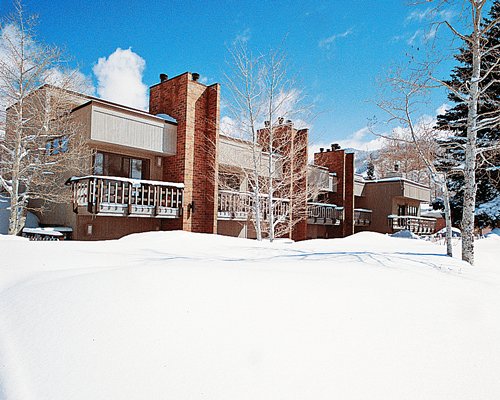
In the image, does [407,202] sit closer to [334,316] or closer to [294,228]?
[294,228]

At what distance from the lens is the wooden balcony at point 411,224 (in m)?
25.1

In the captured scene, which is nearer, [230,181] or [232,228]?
[232,228]

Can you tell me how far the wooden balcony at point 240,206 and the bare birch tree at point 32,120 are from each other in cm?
562

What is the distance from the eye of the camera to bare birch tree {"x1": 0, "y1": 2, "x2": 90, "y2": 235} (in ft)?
37.7

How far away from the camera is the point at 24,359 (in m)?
2.50

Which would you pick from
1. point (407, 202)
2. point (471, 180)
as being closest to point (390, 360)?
point (471, 180)

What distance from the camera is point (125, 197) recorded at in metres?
11.6

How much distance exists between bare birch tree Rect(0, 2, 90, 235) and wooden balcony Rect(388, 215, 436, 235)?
841 inches

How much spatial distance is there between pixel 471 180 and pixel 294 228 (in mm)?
10824

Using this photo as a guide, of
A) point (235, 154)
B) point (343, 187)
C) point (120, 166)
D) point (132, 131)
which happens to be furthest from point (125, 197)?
point (343, 187)

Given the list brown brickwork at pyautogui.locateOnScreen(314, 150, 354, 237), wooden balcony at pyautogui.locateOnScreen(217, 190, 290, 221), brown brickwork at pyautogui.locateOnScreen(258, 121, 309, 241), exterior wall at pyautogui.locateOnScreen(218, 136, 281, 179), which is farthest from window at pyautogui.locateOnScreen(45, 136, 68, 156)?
brown brickwork at pyautogui.locateOnScreen(314, 150, 354, 237)

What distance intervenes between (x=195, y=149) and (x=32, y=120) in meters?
5.98

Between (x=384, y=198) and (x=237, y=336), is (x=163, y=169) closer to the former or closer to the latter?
(x=237, y=336)

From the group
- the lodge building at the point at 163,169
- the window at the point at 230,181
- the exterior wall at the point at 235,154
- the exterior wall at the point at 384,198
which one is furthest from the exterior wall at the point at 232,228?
the exterior wall at the point at 384,198
